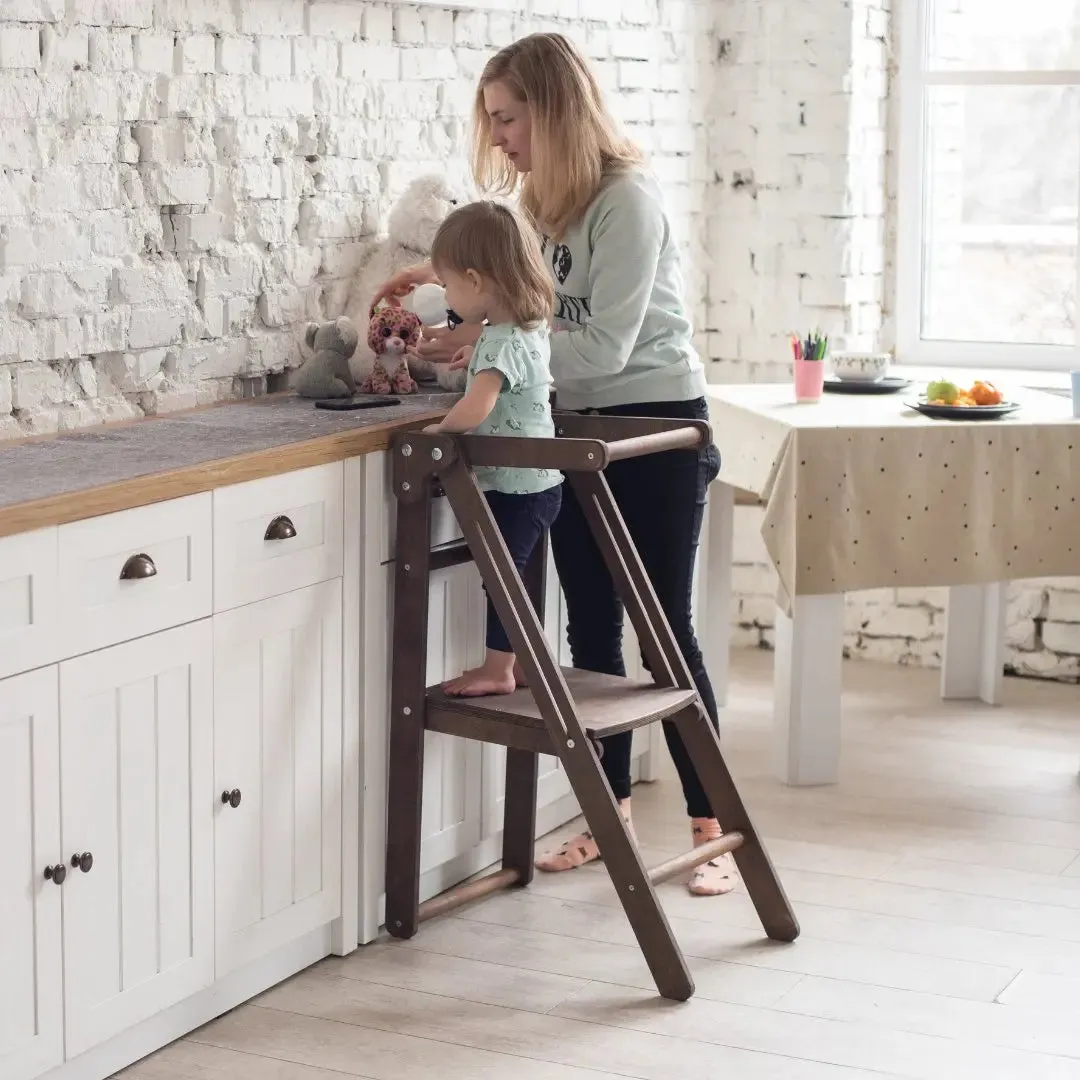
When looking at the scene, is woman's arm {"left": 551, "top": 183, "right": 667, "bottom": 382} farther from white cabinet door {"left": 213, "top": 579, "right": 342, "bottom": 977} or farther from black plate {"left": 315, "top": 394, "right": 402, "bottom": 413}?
white cabinet door {"left": 213, "top": 579, "right": 342, "bottom": 977}

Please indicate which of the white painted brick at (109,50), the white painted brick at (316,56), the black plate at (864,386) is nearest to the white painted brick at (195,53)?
the white painted brick at (109,50)

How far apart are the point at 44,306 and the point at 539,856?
1.45 m

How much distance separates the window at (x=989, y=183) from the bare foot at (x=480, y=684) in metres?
2.53

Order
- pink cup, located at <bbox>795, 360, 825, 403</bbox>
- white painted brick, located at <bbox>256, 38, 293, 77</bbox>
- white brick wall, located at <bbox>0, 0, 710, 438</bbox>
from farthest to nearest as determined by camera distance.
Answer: pink cup, located at <bbox>795, 360, 825, 403</bbox>
white painted brick, located at <bbox>256, 38, 293, 77</bbox>
white brick wall, located at <bbox>0, 0, 710, 438</bbox>

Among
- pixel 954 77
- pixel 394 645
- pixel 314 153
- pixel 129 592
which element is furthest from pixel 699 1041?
pixel 954 77

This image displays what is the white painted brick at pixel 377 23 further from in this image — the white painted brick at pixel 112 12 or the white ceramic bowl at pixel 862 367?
the white ceramic bowl at pixel 862 367

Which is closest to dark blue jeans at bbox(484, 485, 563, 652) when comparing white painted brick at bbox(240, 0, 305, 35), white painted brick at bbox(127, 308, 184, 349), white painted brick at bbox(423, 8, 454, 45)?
white painted brick at bbox(127, 308, 184, 349)

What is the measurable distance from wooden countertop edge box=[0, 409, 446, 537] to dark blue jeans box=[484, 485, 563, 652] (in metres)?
0.20

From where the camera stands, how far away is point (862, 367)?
14.2 feet

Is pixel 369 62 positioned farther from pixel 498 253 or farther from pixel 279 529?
pixel 279 529

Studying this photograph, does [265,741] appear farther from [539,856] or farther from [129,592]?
[539,856]

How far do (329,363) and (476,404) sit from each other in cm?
56

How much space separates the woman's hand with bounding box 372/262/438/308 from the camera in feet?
11.3

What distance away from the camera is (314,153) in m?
3.45
